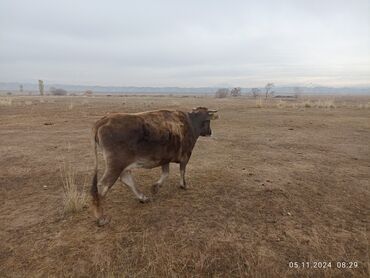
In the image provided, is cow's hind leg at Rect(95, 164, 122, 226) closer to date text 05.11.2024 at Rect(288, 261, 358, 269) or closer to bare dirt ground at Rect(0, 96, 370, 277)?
bare dirt ground at Rect(0, 96, 370, 277)

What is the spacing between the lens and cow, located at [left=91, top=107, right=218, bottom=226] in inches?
182

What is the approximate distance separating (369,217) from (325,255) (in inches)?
62.4

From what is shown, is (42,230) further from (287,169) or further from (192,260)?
(287,169)

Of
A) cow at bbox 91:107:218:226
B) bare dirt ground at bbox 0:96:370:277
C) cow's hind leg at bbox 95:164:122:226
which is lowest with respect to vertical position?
bare dirt ground at bbox 0:96:370:277

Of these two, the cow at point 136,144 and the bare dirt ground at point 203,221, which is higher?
the cow at point 136,144

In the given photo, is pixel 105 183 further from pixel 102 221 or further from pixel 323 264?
pixel 323 264

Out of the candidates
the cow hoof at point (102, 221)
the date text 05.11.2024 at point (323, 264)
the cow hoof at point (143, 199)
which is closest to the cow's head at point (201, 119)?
the cow hoof at point (143, 199)

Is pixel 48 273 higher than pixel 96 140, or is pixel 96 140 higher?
pixel 96 140

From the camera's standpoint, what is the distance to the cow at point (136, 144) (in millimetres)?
4625

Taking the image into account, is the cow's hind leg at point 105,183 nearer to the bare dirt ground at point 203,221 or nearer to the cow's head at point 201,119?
the bare dirt ground at point 203,221

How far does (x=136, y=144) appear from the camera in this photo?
191 inches

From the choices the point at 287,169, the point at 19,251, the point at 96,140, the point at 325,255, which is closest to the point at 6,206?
the point at 19,251

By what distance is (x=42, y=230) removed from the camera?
460cm

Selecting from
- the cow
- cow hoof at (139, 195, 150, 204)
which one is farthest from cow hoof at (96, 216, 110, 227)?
cow hoof at (139, 195, 150, 204)
